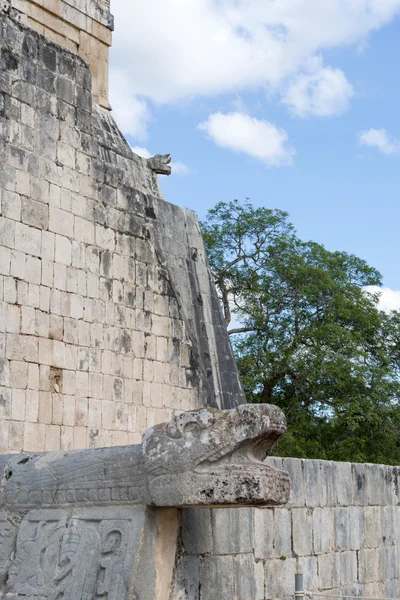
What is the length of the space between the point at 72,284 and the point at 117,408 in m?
1.43

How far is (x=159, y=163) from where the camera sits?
43.8 ft

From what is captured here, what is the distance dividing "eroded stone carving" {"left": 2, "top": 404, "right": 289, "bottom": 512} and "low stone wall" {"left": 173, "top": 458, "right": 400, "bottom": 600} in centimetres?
53

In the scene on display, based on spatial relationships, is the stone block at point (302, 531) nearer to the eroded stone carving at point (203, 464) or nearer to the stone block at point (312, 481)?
the stone block at point (312, 481)

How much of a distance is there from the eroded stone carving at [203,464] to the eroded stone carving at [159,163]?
7.79 metres

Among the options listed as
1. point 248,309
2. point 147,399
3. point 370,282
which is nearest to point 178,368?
point 147,399

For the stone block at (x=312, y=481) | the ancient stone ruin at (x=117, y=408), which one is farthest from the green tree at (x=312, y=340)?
the stone block at (x=312, y=481)

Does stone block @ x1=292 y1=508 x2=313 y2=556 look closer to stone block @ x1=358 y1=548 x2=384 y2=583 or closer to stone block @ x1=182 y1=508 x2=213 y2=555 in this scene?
stone block @ x1=358 y1=548 x2=384 y2=583

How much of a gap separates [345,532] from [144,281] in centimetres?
405

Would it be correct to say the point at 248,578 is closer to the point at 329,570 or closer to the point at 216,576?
the point at 216,576

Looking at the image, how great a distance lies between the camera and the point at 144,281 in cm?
1112

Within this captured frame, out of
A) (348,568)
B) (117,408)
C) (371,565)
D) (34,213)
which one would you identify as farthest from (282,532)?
(34,213)

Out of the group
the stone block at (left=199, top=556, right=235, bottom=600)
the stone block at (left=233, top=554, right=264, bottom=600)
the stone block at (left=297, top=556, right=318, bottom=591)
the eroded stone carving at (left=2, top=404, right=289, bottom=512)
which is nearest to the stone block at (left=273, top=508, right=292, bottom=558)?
the stone block at (left=297, top=556, right=318, bottom=591)

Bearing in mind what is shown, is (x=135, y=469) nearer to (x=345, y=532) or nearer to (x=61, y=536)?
(x=61, y=536)

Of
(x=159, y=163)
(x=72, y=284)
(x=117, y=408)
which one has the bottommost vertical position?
(x=117, y=408)
